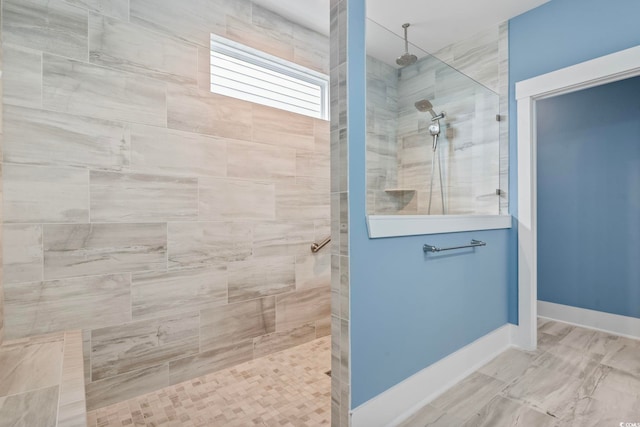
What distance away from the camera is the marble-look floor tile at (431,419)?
1459 millimetres

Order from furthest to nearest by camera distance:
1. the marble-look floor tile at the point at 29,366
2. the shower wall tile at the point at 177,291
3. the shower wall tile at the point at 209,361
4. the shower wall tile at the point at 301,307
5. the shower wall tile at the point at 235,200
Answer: the shower wall tile at the point at 301,307
the shower wall tile at the point at 235,200
the shower wall tile at the point at 209,361
the shower wall tile at the point at 177,291
the marble-look floor tile at the point at 29,366

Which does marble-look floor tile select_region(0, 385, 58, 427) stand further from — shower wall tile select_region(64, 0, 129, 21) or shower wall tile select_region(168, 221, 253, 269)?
shower wall tile select_region(64, 0, 129, 21)

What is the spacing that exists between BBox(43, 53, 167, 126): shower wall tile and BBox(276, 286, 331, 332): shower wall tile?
1.45m

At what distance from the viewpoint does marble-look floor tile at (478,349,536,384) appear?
6.13 ft

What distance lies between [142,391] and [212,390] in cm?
37

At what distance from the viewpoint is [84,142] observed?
1.58m

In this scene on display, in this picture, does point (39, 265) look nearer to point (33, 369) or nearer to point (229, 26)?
point (33, 369)

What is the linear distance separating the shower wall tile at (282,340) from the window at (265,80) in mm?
1687

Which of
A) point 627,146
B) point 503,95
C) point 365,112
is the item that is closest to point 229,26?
point 365,112

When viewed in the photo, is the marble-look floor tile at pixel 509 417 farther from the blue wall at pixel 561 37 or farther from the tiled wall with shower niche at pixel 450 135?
the tiled wall with shower niche at pixel 450 135

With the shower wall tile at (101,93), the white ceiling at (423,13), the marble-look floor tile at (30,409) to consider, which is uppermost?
the white ceiling at (423,13)

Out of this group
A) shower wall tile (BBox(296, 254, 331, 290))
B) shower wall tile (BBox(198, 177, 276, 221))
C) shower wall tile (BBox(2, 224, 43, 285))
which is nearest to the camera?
shower wall tile (BBox(2, 224, 43, 285))

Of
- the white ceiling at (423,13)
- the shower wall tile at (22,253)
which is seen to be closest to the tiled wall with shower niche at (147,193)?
the shower wall tile at (22,253)

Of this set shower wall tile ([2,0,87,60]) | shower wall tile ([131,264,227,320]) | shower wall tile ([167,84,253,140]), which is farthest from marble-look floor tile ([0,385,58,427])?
shower wall tile ([2,0,87,60])
